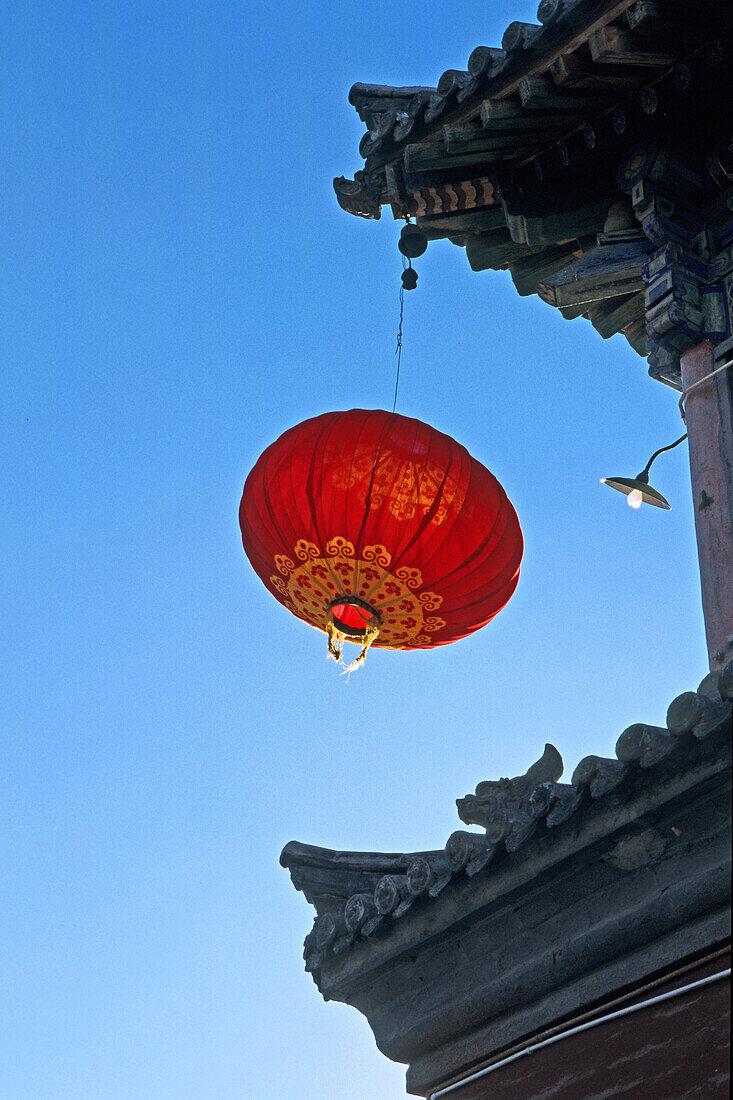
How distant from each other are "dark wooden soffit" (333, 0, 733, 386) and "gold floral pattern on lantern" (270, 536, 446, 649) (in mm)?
1616

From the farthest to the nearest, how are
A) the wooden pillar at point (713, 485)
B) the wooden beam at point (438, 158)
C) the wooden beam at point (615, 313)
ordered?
the wooden beam at point (615, 313), the wooden beam at point (438, 158), the wooden pillar at point (713, 485)

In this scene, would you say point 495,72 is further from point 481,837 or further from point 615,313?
point 481,837

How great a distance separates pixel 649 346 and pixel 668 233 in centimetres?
53

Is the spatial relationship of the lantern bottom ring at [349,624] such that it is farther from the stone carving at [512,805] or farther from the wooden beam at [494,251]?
the stone carving at [512,805]

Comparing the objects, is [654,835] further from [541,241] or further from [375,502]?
[541,241]

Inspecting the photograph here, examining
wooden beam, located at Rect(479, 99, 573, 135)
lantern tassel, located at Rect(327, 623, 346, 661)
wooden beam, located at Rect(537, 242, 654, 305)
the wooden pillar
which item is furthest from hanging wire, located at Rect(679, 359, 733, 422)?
lantern tassel, located at Rect(327, 623, 346, 661)

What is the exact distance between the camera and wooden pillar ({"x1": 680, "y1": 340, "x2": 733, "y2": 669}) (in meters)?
5.07

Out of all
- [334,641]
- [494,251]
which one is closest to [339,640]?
[334,641]

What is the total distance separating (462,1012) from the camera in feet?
15.7

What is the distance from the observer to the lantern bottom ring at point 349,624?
679 centimetres

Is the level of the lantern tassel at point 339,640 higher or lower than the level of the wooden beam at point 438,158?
lower

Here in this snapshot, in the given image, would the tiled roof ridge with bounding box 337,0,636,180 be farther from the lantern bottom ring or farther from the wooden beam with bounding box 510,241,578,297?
the lantern bottom ring

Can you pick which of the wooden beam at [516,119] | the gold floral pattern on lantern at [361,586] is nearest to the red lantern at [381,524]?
the gold floral pattern on lantern at [361,586]

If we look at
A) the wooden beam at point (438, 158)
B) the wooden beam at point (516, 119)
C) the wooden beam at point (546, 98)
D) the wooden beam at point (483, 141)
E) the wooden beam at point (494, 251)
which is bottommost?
the wooden beam at point (546, 98)
